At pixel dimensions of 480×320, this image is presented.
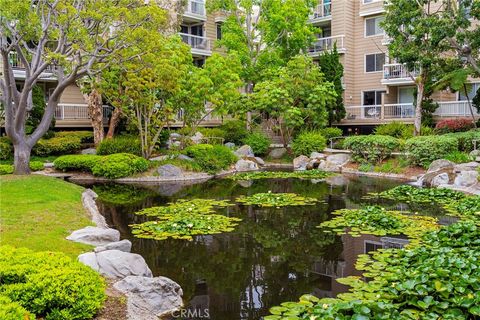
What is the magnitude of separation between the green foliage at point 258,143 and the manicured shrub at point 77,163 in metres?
10.6

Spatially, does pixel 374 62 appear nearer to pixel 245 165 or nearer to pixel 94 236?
pixel 245 165

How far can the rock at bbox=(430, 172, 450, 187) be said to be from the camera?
61.2 ft

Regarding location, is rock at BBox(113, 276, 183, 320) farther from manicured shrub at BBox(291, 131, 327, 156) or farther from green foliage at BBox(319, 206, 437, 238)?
manicured shrub at BBox(291, 131, 327, 156)

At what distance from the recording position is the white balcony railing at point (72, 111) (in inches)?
1105

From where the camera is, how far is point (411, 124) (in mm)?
29328

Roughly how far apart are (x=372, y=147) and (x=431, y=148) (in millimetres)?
3298

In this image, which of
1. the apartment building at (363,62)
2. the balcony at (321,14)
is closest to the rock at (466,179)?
the apartment building at (363,62)

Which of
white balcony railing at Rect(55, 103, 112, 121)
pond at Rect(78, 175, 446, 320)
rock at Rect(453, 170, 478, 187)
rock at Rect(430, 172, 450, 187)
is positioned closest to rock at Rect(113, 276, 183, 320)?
pond at Rect(78, 175, 446, 320)

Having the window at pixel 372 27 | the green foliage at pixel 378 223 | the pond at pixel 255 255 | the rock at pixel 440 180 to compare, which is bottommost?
the pond at pixel 255 255

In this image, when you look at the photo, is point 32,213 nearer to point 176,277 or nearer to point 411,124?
point 176,277

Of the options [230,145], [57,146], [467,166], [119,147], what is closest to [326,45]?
[230,145]

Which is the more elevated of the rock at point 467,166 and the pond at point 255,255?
the rock at point 467,166

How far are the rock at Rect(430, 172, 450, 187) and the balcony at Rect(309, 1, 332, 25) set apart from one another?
66.9 ft

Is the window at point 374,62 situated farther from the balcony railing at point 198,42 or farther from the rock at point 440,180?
the rock at point 440,180
